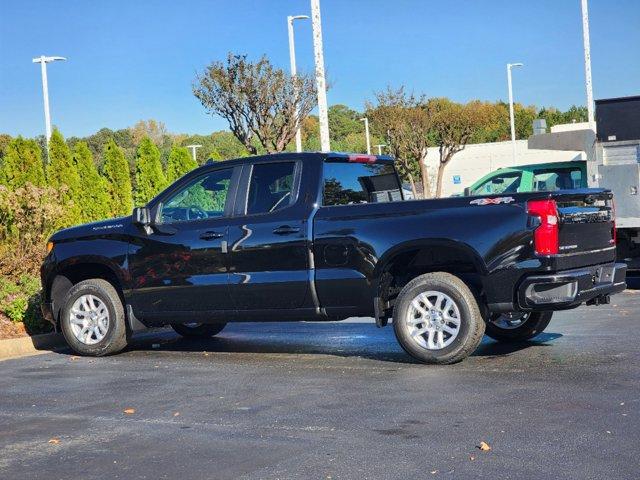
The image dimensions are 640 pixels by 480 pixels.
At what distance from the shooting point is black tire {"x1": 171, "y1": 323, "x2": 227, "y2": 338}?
458 inches

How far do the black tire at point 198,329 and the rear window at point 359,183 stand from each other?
2.85 metres

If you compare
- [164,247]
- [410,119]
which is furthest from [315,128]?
[164,247]

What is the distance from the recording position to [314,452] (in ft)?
19.1

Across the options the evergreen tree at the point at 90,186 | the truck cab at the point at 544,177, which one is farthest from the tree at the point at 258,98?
the truck cab at the point at 544,177

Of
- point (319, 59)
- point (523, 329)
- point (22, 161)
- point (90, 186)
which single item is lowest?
point (523, 329)

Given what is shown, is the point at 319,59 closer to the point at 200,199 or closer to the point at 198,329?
the point at 198,329

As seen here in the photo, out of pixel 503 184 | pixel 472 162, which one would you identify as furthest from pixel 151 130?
pixel 503 184

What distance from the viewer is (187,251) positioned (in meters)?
9.79

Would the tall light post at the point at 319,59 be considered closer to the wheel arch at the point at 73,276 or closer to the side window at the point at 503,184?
the side window at the point at 503,184

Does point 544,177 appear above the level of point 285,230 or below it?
above

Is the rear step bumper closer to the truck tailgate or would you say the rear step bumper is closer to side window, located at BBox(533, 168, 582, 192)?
the truck tailgate

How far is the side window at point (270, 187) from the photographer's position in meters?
9.48

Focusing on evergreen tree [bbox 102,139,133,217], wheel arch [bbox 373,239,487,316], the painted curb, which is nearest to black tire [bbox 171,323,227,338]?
the painted curb

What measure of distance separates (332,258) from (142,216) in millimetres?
2203
